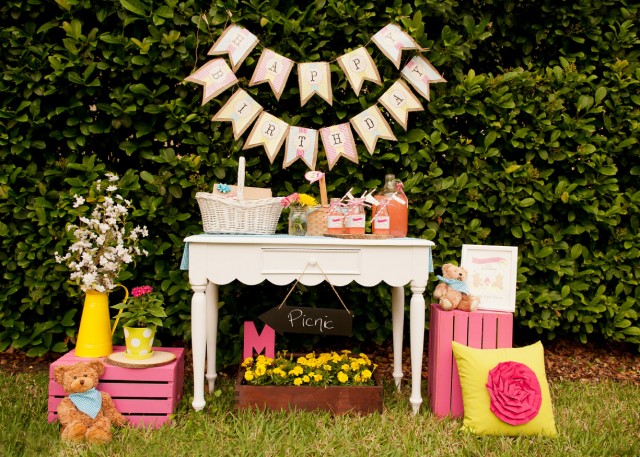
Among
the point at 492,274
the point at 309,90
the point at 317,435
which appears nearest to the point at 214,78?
the point at 309,90

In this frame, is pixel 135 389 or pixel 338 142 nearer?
pixel 135 389

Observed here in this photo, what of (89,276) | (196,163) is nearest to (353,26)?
(196,163)

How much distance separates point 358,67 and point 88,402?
6.91 ft

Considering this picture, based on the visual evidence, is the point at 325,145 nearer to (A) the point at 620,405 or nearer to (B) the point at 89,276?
(B) the point at 89,276

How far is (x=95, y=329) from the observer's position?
8.82 feet

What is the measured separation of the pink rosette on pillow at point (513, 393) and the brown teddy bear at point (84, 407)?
5.34 ft

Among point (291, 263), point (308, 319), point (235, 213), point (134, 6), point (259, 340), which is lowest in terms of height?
point (259, 340)

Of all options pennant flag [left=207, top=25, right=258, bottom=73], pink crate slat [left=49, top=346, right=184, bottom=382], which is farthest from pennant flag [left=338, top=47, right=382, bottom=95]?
pink crate slat [left=49, top=346, right=184, bottom=382]

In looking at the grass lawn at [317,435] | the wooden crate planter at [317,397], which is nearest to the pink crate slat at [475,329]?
the grass lawn at [317,435]

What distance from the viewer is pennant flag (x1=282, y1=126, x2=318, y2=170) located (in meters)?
3.09

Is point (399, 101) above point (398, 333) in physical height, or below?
above

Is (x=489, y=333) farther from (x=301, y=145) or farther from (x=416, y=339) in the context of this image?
(x=301, y=145)

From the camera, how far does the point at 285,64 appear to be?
304cm

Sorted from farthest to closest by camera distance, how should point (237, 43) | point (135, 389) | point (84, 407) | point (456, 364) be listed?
point (237, 43), point (456, 364), point (135, 389), point (84, 407)
